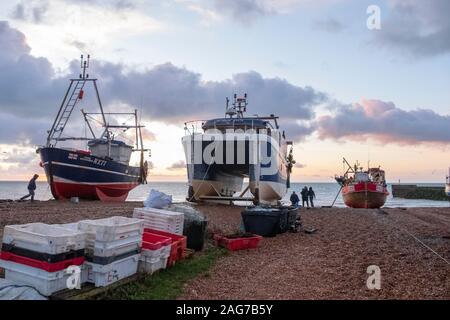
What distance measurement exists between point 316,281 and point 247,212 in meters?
6.23

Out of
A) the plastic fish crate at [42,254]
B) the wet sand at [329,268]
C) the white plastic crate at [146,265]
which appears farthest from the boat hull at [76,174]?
the plastic fish crate at [42,254]

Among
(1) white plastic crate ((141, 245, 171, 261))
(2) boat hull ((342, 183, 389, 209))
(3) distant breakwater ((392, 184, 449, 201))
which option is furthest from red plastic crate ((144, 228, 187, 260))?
(3) distant breakwater ((392, 184, 449, 201))

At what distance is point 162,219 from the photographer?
32.2ft

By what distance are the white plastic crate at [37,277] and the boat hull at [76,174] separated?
871 inches

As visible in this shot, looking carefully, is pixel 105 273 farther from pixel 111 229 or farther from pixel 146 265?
pixel 146 265

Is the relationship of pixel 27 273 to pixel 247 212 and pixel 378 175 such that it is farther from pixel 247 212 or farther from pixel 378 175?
pixel 378 175

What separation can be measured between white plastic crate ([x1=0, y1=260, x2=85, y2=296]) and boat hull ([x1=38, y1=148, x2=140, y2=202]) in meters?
22.1

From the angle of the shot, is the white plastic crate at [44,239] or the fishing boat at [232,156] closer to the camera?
the white plastic crate at [44,239]

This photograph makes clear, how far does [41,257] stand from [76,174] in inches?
900

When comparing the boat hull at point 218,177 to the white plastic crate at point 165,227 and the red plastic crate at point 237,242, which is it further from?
the white plastic crate at point 165,227

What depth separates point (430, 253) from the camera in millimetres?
10773

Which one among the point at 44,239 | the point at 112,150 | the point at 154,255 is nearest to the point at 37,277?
the point at 44,239

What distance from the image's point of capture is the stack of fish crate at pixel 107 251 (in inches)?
252
